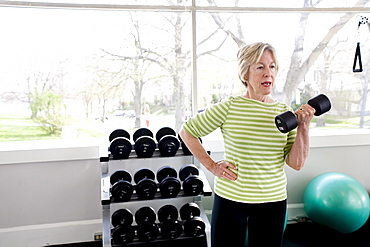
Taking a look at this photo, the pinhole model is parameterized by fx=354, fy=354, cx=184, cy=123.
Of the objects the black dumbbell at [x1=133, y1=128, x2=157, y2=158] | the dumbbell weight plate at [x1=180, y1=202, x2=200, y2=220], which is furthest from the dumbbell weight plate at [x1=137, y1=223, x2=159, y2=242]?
the black dumbbell at [x1=133, y1=128, x2=157, y2=158]

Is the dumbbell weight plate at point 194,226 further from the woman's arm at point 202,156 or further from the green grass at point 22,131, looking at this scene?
the green grass at point 22,131

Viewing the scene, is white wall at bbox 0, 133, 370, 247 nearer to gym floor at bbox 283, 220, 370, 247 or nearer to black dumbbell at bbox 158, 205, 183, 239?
black dumbbell at bbox 158, 205, 183, 239

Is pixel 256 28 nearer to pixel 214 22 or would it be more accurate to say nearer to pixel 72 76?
pixel 214 22

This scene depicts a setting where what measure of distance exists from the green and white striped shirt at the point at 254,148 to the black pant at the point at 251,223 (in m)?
0.03

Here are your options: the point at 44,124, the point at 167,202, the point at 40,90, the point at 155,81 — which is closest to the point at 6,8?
the point at 40,90

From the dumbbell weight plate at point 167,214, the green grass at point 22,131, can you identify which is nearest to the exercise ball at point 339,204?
the dumbbell weight plate at point 167,214

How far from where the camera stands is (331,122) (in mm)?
3031

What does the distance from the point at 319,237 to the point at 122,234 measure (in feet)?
4.48

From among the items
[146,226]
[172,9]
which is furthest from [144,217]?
[172,9]

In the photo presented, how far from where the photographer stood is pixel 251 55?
4.69ft

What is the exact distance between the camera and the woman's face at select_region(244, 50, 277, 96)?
1.43 m

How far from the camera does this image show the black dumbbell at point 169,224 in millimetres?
2162

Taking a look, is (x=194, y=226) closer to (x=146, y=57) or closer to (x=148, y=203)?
(x=148, y=203)

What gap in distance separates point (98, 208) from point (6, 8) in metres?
1.53
